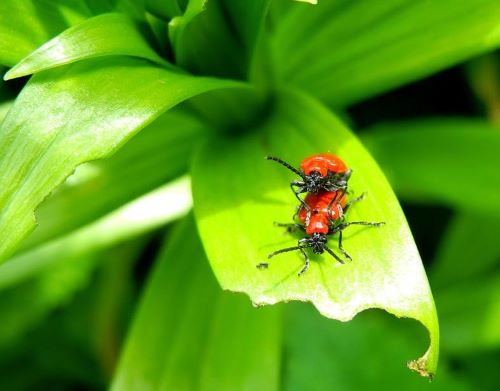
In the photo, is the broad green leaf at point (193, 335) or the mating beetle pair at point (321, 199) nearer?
the mating beetle pair at point (321, 199)

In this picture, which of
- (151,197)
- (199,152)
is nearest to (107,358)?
(151,197)

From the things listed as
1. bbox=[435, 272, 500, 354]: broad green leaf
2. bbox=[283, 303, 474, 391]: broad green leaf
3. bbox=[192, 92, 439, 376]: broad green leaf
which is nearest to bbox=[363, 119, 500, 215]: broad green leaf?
bbox=[435, 272, 500, 354]: broad green leaf

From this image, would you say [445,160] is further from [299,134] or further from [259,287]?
[259,287]

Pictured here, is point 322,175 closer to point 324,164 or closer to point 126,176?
point 324,164

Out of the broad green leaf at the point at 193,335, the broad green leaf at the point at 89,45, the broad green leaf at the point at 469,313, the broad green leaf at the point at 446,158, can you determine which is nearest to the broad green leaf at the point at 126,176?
the broad green leaf at the point at 193,335

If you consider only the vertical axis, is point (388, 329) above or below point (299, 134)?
below

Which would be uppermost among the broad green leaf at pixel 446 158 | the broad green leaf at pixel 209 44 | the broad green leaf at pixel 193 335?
the broad green leaf at pixel 209 44

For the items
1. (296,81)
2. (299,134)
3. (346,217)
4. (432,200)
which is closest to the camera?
(346,217)

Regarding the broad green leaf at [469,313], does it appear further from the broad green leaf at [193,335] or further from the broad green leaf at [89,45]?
the broad green leaf at [89,45]
